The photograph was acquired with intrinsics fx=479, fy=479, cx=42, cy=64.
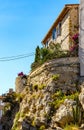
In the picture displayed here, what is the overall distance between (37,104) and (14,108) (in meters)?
8.32

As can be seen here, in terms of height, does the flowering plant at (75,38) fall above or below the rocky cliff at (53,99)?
above

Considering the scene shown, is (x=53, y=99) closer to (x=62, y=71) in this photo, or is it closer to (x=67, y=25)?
(x=62, y=71)

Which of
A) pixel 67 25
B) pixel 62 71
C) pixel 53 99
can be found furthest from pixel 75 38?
pixel 53 99

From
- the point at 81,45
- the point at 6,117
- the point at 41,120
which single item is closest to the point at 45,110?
the point at 41,120

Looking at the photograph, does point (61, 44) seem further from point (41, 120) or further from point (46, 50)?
point (41, 120)

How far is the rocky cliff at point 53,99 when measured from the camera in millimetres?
39875

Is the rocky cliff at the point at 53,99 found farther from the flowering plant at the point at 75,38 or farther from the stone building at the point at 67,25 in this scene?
the stone building at the point at 67,25

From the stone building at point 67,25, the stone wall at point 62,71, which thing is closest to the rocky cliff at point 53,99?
the stone wall at point 62,71

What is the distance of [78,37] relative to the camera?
4750 centimetres

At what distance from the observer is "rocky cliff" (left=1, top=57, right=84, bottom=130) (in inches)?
1570

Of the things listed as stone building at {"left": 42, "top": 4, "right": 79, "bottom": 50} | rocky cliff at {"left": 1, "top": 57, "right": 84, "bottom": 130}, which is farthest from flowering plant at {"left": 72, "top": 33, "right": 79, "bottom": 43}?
rocky cliff at {"left": 1, "top": 57, "right": 84, "bottom": 130}

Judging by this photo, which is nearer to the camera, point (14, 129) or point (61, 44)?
point (14, 129)

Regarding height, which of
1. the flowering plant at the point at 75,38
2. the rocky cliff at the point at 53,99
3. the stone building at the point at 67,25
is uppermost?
the stone building at the point at 67,25

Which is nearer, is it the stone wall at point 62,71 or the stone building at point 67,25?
the stone wall at point 62,71
